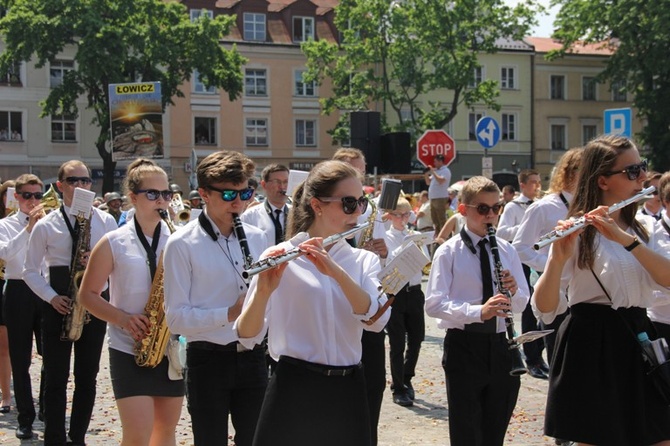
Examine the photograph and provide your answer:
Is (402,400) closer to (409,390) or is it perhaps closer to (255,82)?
(409,390)

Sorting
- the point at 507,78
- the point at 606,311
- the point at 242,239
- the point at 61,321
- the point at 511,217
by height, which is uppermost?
the point at 507,78

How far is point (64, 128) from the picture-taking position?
173ft

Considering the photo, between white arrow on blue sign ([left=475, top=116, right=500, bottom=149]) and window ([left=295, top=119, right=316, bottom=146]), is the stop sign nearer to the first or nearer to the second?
white arrow on blue sign ([left=475, top=116, right=500, bottom=149])

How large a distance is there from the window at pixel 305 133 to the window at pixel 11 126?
1583 cm

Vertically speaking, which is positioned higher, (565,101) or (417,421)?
(565,101)

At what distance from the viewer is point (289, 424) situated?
4199 millimetres

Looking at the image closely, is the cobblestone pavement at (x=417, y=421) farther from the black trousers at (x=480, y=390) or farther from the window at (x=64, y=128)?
the window at (x=64, y=128)

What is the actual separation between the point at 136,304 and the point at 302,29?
54.1 m

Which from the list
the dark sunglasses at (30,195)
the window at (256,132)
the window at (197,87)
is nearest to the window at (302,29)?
the window at (256,132)

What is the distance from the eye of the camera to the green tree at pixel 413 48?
52.9 meters

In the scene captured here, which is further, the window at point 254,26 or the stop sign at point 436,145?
the window at point 254,26

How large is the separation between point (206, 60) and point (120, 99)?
106ft

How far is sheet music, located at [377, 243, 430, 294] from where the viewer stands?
433cm

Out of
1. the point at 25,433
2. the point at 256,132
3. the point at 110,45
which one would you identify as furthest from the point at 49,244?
the point at 256,132
